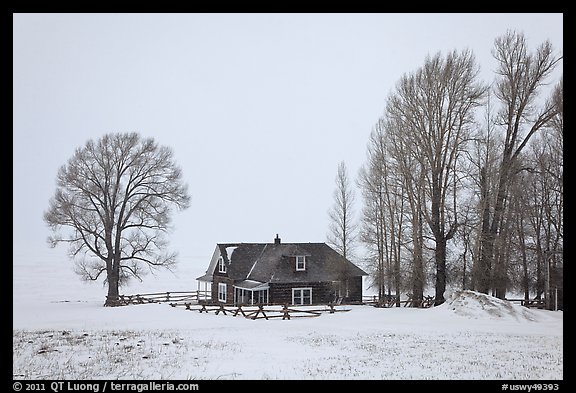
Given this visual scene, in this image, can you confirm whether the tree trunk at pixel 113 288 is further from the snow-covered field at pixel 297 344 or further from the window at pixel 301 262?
the window at pixel 301 262

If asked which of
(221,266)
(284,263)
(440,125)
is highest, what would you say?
(440,125)

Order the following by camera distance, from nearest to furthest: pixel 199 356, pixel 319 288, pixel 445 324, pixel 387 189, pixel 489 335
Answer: pixel 199 356, pixel 489 335, pixel 445 324, pixel 387 189, pixel 319 288

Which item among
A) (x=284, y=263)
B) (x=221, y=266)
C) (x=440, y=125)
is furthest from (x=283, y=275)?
(x=440, y=125)

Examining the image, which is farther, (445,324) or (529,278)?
(529,278)

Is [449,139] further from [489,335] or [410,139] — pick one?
[489,335]

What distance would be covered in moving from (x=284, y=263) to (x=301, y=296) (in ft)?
6.44

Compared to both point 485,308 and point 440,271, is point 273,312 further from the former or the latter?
point 485,308

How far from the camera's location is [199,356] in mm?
12609

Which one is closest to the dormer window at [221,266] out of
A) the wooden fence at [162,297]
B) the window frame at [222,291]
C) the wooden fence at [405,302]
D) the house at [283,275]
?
the house at [283,275]

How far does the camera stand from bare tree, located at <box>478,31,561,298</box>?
21125 mm

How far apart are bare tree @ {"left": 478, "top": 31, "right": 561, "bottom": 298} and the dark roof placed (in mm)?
7239

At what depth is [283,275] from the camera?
2714cm
